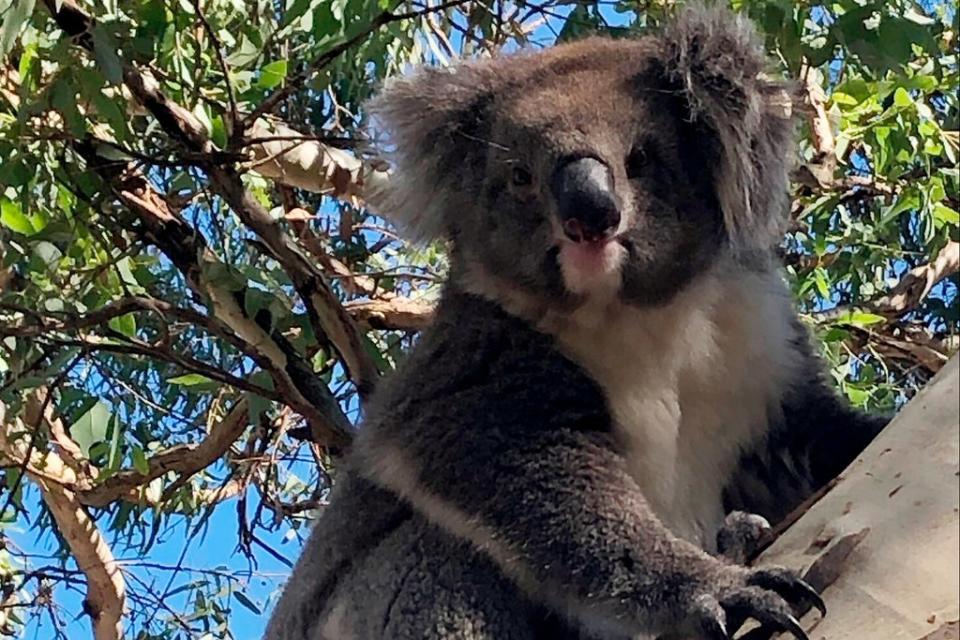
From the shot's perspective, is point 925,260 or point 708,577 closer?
point 708,577

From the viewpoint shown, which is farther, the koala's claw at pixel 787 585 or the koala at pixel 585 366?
the koala at pixel 585 366

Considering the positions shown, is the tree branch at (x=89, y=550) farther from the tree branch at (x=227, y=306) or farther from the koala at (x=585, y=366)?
the koala at (x=585, y=366)

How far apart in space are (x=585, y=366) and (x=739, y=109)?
0.48m

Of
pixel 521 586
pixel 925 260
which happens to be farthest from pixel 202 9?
pixel 925 260

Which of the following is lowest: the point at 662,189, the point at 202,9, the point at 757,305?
the point at 757,305

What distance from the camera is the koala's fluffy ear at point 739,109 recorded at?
220cm

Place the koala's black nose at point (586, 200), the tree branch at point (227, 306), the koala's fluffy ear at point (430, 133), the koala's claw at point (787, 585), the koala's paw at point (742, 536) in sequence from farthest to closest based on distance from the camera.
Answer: the tree branch at point (227, 306) → the koala's fluffy ear at point (430, 133) → the koala's black nose at point (586, 200) → the koala's paw at point (742, 536) → the koala's claw at point (787, 585)

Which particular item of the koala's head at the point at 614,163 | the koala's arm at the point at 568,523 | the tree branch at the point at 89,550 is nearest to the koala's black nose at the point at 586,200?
the koala's head at the point at 614,163

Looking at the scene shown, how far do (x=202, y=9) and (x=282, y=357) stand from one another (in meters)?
0.80

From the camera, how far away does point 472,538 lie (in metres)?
2.05

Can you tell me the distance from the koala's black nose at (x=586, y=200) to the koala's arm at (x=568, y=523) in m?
0.29

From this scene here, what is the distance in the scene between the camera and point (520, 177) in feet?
7.19

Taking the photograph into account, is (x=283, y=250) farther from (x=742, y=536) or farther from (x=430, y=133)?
(x=742, y=536)

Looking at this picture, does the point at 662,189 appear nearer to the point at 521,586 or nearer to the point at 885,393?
the point at 521,586
